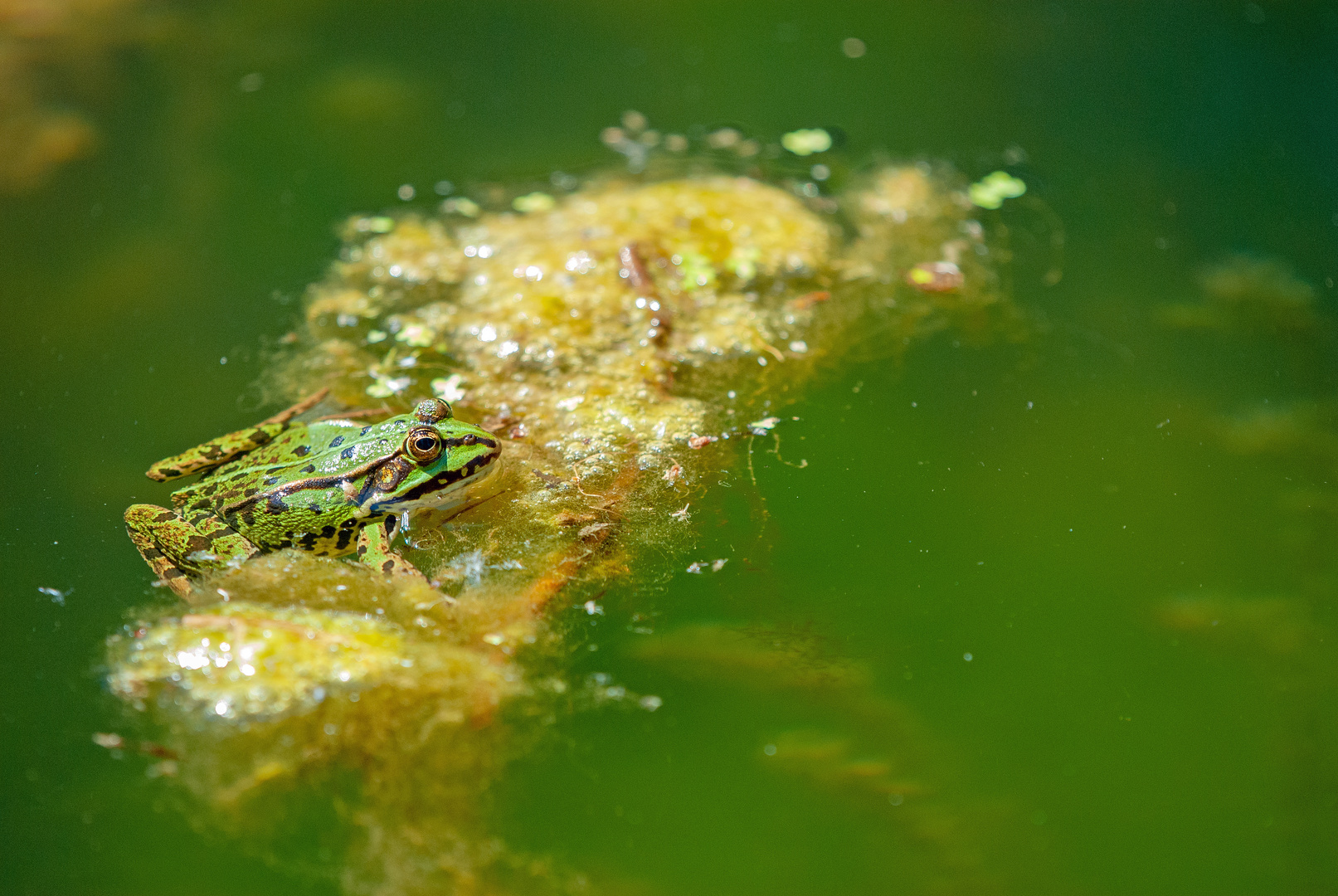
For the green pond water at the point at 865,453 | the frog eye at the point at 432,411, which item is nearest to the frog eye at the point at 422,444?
the frog eye at the point at 432,411

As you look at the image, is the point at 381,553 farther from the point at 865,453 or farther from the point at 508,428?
the point at 865,453

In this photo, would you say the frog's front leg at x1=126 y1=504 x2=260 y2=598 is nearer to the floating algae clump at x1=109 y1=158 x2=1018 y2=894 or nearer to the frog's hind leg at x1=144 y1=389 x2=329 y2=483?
the floating algae clump at x1=109 y1=158 x2=1018 y2=894

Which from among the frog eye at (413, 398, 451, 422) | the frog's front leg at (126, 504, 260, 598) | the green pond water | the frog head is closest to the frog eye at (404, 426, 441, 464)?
the frog head

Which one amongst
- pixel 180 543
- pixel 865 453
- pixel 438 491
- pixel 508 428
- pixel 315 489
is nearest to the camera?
pixel 180 543

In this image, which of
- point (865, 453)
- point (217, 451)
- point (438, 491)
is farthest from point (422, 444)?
point (865, 453)

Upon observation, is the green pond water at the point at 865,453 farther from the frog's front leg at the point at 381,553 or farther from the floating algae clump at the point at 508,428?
the frog's front leg at the point at 381,553

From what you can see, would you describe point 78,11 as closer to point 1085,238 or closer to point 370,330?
point 370,330

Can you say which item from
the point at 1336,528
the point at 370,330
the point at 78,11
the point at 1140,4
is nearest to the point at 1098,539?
the point at 1336,528
